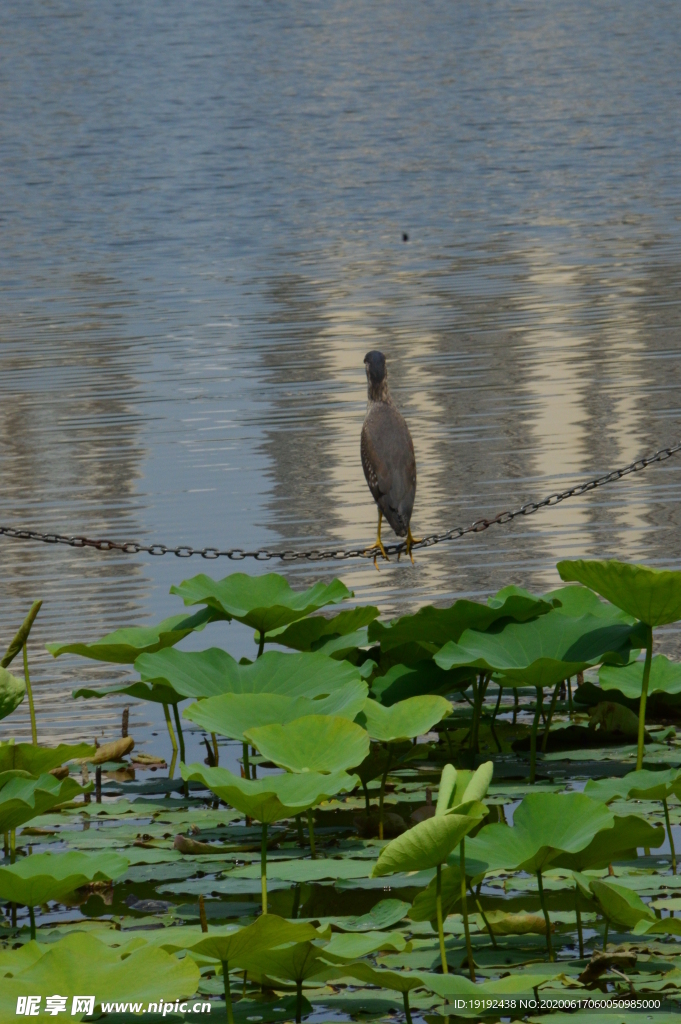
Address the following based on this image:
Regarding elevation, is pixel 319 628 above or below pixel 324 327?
below

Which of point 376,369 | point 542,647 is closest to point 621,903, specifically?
point 542,647

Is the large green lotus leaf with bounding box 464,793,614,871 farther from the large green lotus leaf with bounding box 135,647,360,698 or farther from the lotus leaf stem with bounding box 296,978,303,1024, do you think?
the large green lotus leaf with bounding box 135,647,360,698

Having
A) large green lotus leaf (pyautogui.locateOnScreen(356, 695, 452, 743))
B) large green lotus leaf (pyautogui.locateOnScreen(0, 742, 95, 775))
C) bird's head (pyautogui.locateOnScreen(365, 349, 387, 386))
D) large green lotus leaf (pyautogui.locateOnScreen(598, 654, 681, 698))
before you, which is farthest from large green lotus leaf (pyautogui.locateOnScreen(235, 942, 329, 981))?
bird's head (pyautogui.locateOnScreen(365, 349, 387, 386))

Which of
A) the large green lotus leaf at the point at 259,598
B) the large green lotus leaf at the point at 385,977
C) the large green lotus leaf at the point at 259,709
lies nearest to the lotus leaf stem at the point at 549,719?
the large green lotus leaf at the point at 259,598

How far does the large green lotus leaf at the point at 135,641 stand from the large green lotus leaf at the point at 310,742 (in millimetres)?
1026

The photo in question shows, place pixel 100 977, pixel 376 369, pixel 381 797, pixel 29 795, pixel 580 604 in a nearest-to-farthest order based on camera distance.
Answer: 1. pixel 100 977
2. pixel 29 795
3. pixel 381 797
4. pixel 580 604
5. pixel 376 369

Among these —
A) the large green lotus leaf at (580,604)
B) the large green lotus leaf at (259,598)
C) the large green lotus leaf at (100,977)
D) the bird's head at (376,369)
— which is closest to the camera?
the large green lotus leaf at (100,977)

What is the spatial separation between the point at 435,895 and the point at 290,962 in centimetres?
44

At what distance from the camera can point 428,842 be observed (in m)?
3.08

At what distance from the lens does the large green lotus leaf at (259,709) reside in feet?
13.0

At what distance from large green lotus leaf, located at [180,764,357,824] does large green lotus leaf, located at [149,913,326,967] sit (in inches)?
17.7

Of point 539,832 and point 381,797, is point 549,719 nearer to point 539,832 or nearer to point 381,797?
point 381,797

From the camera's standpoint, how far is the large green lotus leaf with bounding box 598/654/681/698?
4.50 metres

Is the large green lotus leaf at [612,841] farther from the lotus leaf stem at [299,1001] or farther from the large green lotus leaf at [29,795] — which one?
the large green lotus leaf at [29,795]
